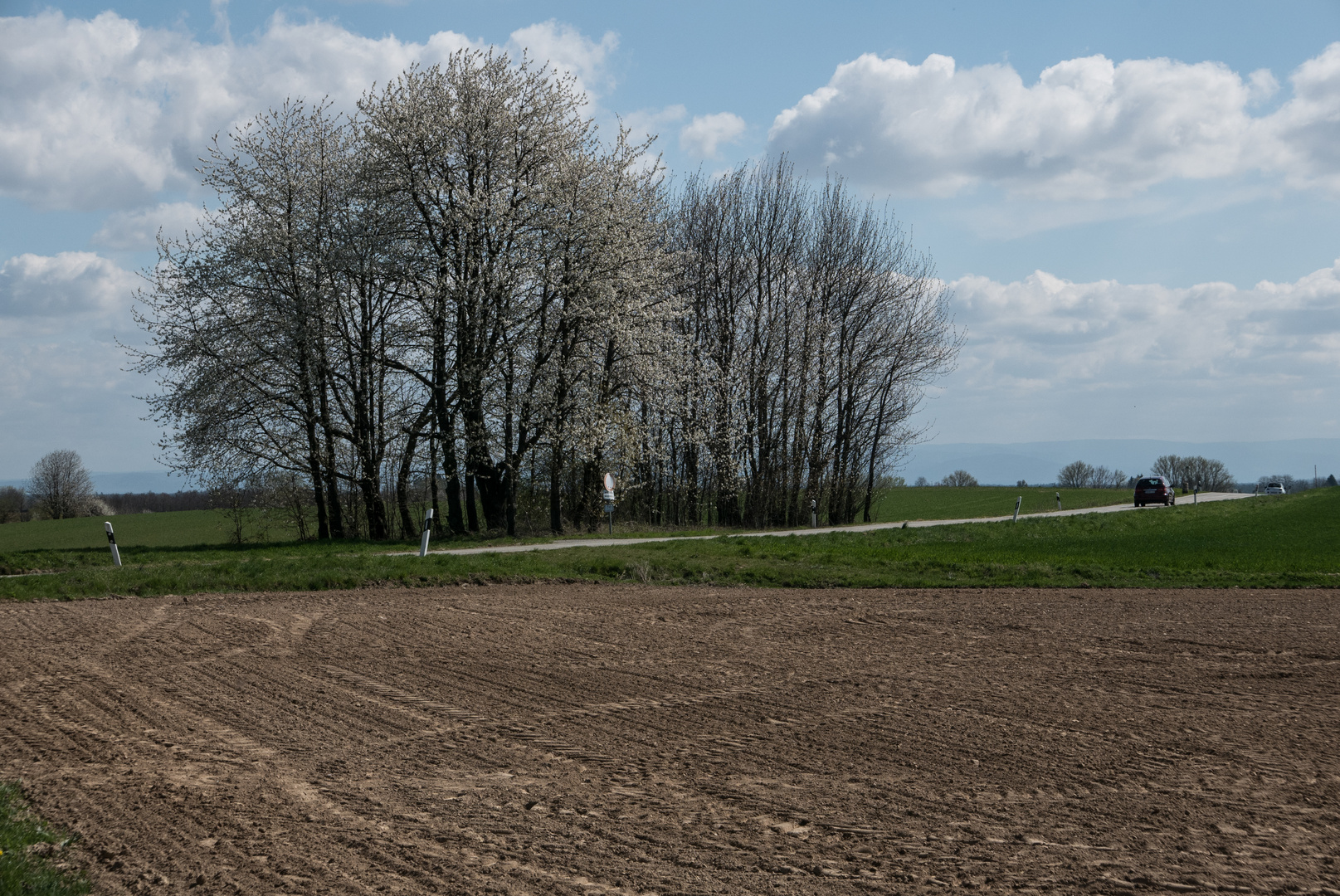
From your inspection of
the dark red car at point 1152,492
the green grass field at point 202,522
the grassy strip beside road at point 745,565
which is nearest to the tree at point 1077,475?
the green grass field at point 202,522

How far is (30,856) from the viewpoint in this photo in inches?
193

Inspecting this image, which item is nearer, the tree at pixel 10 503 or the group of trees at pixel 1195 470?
the tree at pixel 10 503

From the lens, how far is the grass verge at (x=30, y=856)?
449 cm

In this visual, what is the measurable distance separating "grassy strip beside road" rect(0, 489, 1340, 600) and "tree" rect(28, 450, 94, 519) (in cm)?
4478

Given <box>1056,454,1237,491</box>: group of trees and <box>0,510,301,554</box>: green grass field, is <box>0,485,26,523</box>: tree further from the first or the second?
<box>1056,454,1237,491</box>: group of trees

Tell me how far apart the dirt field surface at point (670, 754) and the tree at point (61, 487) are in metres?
55.3

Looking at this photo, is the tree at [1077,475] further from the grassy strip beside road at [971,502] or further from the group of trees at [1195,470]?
the grassy strip beside road at [971,502]

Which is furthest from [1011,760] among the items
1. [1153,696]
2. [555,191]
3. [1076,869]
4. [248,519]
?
[248,519]

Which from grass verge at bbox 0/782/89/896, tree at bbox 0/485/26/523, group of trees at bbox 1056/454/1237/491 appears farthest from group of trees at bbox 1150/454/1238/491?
grass verge at bbox 0/782/89/896

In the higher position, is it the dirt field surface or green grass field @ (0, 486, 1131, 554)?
green grass field @ (0, 486, 1131, 554)

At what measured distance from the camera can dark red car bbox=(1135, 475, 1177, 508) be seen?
168 feet

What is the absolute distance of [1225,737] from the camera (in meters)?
7.41

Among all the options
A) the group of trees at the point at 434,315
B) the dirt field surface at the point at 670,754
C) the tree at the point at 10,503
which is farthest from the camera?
the tree at the point at 10,503

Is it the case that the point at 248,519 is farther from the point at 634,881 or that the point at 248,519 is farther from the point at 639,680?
the point at 634,881
